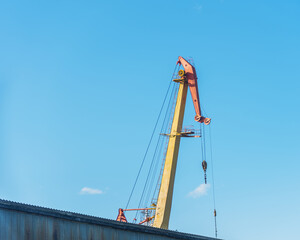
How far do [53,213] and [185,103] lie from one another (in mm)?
30284

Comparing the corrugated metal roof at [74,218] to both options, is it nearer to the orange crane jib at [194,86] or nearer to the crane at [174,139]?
the crane at [174,139]

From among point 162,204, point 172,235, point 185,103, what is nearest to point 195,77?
point 185,103

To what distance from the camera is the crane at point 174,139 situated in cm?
5041

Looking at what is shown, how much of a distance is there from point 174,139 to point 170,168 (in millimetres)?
3068

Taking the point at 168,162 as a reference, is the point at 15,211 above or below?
below

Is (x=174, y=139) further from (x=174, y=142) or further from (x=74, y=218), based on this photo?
(x=74, y=218)

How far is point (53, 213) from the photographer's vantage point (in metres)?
25.2

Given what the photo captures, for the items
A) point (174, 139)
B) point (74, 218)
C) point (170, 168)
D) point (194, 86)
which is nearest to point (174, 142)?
point (174, 139)

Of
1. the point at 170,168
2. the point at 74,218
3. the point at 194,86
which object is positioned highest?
the point at 194,86

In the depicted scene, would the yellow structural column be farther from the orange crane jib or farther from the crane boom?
the orange crane jib

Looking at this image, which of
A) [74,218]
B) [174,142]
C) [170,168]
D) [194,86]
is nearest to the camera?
[74,218]

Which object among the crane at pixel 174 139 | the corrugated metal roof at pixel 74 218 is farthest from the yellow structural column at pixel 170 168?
the corrugated metal roof at pixel 74 218

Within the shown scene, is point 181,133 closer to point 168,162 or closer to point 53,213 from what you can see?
point 168,162

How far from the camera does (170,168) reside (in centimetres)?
5138
